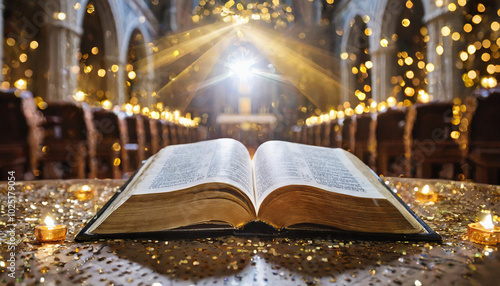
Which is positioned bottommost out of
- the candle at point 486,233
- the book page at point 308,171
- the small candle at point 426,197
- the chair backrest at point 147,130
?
the candle at point 486,233

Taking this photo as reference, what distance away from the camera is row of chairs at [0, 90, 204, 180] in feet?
7.18

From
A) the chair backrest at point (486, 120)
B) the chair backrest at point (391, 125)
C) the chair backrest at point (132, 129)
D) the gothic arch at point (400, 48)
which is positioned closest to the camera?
the chair backrest at point (486, 120)

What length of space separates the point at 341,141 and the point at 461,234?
3.81 m

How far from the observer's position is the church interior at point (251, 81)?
102 inches

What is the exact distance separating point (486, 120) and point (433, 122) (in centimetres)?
46

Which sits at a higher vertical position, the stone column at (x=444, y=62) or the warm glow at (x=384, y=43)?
the warm glow at (x=384, y=43)

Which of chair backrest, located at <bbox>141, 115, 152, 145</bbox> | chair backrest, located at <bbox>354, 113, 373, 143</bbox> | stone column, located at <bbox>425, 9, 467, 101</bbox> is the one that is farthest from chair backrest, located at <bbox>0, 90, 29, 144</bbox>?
stone column, located at <bbox>425, 9, 467, 101</bbox>

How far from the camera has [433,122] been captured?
2635 mm

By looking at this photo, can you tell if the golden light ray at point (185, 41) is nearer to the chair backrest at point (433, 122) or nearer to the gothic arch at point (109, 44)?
the gothic arch at point (109, 44)

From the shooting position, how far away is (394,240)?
1.74 ft

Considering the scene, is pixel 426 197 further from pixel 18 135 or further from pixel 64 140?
pixel 64 140

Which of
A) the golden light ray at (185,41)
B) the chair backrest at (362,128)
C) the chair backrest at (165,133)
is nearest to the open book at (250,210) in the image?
the chair backrest at (362,128)

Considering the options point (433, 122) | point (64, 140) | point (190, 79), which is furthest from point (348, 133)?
point (190, 79)

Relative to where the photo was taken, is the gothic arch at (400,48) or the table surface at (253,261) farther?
the gothic arch at (400,48)
